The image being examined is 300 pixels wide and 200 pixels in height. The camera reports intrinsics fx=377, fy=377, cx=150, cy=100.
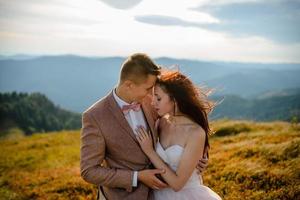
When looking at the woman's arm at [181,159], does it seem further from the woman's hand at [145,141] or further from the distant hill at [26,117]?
the distant hill at [26,117]

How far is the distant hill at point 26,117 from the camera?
148375 mm

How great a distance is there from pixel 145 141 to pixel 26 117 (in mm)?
153321

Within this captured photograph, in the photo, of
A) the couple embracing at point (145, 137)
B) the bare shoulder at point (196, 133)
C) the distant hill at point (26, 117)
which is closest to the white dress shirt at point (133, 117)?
the couple embracing at point (145, 137)

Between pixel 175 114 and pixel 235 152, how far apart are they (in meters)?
6.52

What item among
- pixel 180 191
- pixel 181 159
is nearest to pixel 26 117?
pixel 180 191

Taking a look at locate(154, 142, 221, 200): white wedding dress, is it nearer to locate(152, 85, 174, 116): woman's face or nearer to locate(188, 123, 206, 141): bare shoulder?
locate(188, 123, 206, 141): bare shoulder

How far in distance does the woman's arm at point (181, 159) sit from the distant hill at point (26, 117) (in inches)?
5787

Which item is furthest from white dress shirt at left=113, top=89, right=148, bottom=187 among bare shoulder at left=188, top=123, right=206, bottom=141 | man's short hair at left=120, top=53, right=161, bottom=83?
bare shoulder at left=188, top=123, right=206, bottom=141

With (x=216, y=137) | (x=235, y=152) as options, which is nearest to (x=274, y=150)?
(x=235, y=152)

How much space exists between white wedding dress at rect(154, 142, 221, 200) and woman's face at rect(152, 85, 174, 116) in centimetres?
59

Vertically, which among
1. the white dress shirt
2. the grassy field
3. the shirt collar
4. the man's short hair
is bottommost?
the grassy field

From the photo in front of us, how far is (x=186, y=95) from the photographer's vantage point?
590cm

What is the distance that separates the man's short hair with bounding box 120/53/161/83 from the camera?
17.8ft

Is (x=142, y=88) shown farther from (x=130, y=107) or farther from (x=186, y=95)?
(x=186, y=95)
